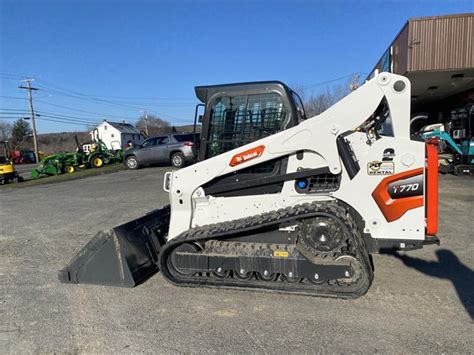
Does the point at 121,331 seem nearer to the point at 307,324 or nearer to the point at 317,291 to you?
the point at 307,324

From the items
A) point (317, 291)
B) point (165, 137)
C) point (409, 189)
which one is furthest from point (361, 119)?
point (165, 137)

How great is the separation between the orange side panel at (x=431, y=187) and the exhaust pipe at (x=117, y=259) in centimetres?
308

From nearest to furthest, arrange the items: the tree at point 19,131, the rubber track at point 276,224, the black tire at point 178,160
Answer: the rubber track at point 276,224, the black tire at point 178,160, the tree at point 19,131

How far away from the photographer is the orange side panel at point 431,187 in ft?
11.8

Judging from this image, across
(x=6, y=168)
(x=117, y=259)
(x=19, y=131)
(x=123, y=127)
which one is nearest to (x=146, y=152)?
(x=6, y=168)

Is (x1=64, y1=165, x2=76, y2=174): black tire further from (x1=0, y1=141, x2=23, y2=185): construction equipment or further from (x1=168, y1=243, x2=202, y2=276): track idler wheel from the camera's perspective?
(x1=168, y1=243, x2=202, y2=276): track idler wheel

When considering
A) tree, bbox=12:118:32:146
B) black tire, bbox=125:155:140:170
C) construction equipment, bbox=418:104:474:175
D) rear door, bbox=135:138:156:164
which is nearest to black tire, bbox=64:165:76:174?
black tire, bbox=125:155:140:170

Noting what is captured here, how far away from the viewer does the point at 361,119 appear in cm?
367

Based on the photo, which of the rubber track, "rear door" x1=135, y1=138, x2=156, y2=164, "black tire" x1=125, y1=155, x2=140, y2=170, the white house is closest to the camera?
the rubber track

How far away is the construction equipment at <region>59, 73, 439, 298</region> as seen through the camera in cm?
358

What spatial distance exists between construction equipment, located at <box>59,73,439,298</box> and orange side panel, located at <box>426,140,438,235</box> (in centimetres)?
1

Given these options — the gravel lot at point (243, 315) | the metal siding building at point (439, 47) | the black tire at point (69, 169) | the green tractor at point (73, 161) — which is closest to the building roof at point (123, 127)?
the green tractor at point (73, 161)

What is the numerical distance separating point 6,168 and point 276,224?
17.6m

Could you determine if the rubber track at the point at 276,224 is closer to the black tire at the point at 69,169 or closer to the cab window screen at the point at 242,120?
the cab window screen at the point at 242,120
